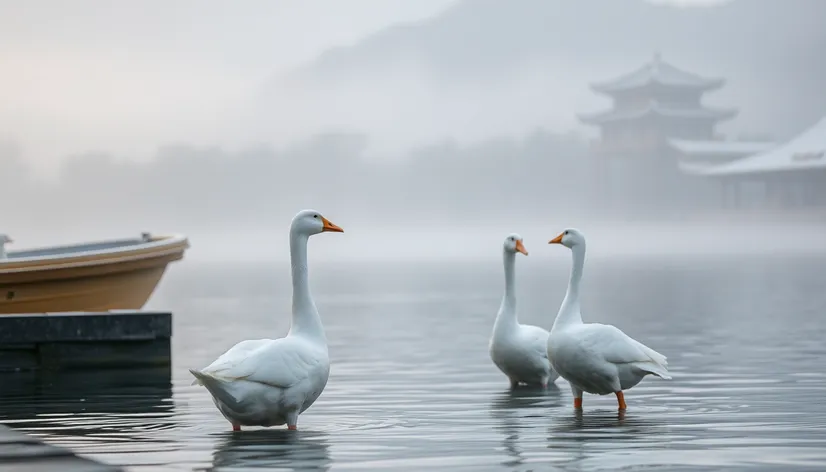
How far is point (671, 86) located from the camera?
307ft

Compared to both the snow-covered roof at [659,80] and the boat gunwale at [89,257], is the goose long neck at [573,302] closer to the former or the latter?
the boat gunwale at [89,257]

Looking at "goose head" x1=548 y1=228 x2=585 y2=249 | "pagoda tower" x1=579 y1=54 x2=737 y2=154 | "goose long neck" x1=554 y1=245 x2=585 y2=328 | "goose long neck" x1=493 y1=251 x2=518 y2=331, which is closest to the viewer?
"goose long neck" x1=554 y1=245 x2=585 y2=328

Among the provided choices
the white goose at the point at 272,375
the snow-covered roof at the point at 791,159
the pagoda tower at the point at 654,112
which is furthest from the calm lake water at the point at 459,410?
the pagoda tower at the point at 654,112

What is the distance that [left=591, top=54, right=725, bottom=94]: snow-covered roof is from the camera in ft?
306

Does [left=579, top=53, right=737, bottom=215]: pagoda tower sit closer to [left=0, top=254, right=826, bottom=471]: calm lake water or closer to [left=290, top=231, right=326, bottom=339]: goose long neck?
[left=0, top=254, right=826, bottom=471]: calm lake water

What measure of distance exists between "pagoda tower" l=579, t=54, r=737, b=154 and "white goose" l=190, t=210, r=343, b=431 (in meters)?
82.0

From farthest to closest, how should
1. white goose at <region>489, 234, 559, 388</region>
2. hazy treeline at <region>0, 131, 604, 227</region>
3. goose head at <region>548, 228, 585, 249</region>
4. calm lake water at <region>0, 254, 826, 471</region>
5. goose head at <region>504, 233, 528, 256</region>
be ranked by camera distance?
hazy treeline at <region>0, 131, 604, 227</region> < goose head at <region>504, 233, 528, 256</region> < white goose at <region>489, 234, 559, 388</region> < goose head at <region>548, 228, 585, 249</region> < calm lake water at <region>0, 254, 826, 471</region>

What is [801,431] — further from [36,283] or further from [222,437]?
[36,283]

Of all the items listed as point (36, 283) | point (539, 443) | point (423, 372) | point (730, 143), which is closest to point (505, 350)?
point (423, 372)

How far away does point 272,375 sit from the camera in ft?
24.6

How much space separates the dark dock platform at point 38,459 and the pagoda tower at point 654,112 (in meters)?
83.8

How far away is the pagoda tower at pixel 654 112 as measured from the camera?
90625 mm

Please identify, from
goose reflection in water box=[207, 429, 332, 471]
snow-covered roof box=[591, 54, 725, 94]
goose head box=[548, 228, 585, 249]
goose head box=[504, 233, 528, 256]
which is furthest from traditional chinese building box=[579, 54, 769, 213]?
goose reflection in water box=[207, 429, 332, 471]

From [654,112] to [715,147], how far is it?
4926mm
